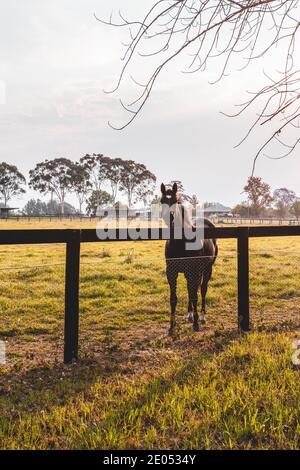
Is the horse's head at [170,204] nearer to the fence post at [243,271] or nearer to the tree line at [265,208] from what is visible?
the fence post at [243,271]

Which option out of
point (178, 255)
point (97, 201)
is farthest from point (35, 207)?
point (178, 255)

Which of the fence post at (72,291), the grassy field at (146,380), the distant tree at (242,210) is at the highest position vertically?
the distant tree at (242,210)

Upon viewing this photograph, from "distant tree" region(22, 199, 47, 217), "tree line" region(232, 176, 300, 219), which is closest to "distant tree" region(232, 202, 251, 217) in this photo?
"tree line" region(232, 176, 300, 219)

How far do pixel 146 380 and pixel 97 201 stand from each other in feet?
280

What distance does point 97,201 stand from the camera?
87.7 metres

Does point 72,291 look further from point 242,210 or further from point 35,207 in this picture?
point 35,207

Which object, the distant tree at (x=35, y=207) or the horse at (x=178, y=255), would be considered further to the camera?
the distant tree at (x=35, y=207)

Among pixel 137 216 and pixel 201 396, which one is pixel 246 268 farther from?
pixel 137 216

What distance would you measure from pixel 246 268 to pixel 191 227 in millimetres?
1067

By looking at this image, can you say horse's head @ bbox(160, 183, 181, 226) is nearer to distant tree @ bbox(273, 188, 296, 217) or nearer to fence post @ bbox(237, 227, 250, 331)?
fence post @ bbox(237, 227, 250, 331)

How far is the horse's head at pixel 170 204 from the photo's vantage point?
6.00 metres

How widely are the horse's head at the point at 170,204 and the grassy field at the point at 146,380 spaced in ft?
5.61

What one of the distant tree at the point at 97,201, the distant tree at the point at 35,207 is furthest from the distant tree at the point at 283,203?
the distant tree at the point at 35,207
